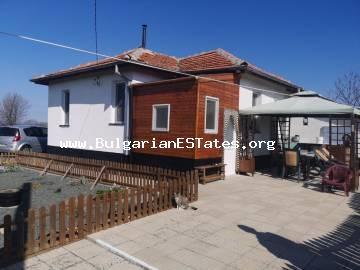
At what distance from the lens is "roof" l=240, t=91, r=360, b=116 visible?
30.8 feet

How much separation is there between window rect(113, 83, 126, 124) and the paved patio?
5555 mm

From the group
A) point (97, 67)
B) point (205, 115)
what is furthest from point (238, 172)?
point (97, 67)

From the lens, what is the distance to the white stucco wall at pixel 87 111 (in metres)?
11.7

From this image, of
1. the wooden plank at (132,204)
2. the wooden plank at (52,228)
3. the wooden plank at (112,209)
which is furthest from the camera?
the wooden plank at (132,204)

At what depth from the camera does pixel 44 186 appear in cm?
876

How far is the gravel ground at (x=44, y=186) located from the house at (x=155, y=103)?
2.41m

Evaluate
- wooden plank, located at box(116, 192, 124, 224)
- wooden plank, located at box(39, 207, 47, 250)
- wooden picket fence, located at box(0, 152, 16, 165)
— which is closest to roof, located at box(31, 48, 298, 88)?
wooden picket fence, located at box(0, 152, 16, 165)

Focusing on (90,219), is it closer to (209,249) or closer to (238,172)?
(209,249)

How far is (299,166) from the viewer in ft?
34.9

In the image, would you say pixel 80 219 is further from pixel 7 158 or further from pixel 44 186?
pixel 7 158

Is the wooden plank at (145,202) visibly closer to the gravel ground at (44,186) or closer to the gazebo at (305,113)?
the gravel ground at (44,186)

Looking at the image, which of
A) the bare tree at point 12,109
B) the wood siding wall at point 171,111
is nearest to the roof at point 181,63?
the wood siding wall at point 171,111

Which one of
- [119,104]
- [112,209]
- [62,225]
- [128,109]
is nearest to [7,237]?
[62,225]

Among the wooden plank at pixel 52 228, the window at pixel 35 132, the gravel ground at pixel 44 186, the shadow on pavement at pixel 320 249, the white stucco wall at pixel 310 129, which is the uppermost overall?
the white stucco wall at pixel 310 129
